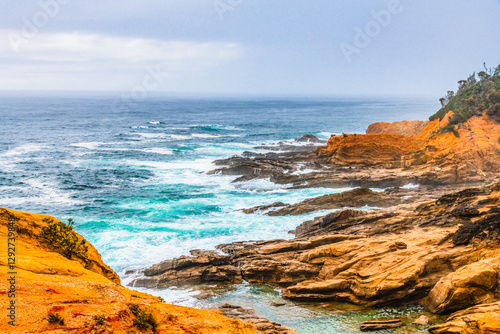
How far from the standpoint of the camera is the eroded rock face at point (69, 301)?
8039mm

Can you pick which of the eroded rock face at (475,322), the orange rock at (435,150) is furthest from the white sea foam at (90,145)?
the eroded rock face at (475,322)

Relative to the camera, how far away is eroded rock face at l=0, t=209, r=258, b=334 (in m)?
8.04

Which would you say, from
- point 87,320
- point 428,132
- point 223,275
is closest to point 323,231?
point 223,275

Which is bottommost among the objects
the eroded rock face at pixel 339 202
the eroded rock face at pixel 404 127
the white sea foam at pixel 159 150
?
the eroded rock face at pixel 339 202

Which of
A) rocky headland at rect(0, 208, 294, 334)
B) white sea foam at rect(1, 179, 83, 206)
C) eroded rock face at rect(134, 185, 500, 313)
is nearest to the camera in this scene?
Answer: rocky headland at rect(0, 208, 294, 334)

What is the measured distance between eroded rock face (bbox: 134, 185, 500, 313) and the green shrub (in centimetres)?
1013

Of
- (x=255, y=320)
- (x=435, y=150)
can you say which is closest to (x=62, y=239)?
(x=255, y=320)

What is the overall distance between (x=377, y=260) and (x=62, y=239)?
46.5ft

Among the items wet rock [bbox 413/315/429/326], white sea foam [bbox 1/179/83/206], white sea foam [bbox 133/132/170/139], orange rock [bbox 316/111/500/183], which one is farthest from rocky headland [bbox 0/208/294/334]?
white sea foam [bbox 133/132/170/139]

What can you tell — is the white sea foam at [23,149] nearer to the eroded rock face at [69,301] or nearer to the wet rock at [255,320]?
the wet rock at [255,320]

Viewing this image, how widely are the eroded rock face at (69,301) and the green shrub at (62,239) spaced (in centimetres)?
21

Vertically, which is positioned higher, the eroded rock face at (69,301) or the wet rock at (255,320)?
the eroded rock face at (69,301)

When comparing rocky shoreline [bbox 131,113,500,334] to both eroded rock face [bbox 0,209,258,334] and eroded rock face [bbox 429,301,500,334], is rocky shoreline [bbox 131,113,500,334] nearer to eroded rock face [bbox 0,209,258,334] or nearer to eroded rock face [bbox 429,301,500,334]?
eroded rock face [bbox 429,301,500,334]

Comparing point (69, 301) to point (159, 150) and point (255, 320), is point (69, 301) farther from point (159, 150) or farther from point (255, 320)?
point (159, 150)
